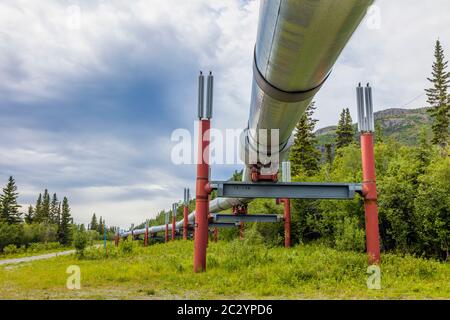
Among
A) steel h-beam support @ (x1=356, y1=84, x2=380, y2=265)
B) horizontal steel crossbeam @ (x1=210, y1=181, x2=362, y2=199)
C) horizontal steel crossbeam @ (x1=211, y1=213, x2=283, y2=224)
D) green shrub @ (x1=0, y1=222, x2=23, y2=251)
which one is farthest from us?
green shrub @ (x1=0, y1=222, x2=23, y2=251)

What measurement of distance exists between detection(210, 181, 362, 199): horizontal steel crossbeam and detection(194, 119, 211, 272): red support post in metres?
0.43

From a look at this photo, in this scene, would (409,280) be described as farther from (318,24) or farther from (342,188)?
(318,24)

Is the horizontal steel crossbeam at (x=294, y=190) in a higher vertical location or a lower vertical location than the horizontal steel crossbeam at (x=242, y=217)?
higher

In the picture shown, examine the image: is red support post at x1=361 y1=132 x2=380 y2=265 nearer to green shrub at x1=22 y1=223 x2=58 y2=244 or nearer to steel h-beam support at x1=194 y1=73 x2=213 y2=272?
steel h-beam support at x1=194 y1=73 x2=213 y2=272

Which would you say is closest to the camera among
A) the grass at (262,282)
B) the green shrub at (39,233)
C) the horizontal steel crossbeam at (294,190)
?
the grass at (262,282)

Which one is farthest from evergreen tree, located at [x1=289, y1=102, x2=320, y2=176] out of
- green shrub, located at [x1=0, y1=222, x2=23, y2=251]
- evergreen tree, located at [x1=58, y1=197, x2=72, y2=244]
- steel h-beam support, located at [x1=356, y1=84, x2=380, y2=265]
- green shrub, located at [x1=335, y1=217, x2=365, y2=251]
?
evergreen tree, located at [x1=58, y1=197, x2=72, y2=244]

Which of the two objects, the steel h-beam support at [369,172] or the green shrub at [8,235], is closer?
the steel h-beam support at [369,172]

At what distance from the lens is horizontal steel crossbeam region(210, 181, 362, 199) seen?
11.3 meters

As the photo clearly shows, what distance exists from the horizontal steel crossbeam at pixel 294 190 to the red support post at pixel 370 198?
325 mm

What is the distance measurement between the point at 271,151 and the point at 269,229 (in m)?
13.9

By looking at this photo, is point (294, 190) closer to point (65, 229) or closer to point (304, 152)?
point (304, 152)

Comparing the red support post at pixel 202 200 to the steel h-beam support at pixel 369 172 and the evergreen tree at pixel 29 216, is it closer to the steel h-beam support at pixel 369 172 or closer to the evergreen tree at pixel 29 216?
the steel h-beam support at pixel 369 172

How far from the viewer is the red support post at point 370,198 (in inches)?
427

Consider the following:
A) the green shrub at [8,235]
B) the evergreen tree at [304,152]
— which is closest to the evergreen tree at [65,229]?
the green shrub at [8,235]
